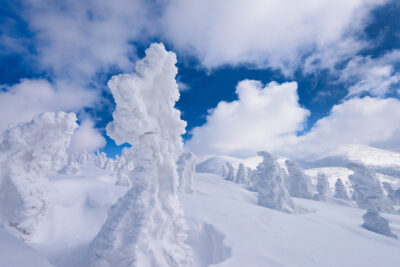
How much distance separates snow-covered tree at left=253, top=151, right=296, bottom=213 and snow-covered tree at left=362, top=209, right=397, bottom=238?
10465 mm

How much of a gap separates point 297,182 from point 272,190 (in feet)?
71.4

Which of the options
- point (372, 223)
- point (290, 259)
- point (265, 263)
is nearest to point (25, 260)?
point (265, 263)

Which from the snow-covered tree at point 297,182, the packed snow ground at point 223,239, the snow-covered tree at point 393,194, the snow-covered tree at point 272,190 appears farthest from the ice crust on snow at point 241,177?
the packed snow ground at point 223,239

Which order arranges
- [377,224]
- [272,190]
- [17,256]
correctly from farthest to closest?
[272,190] < [377,224] < [17,256]

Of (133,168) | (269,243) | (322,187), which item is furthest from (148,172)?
(322,187)

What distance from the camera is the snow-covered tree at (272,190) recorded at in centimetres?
3275

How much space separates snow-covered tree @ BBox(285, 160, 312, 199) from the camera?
48750 mm

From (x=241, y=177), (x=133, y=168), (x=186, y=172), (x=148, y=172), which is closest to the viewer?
(x=148, y=172)

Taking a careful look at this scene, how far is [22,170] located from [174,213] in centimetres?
885

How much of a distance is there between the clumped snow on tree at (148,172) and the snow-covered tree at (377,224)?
28.3 meters

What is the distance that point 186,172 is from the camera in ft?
127

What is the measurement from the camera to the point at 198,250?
12.3 meters

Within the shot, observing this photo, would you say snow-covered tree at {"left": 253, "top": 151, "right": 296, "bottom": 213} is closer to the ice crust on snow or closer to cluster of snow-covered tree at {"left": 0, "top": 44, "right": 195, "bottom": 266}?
cluster of snow-covered tree at {"left": 0, "top": 44, "right": 195, "bottom": 266}

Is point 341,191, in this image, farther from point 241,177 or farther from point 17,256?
point 17,256
